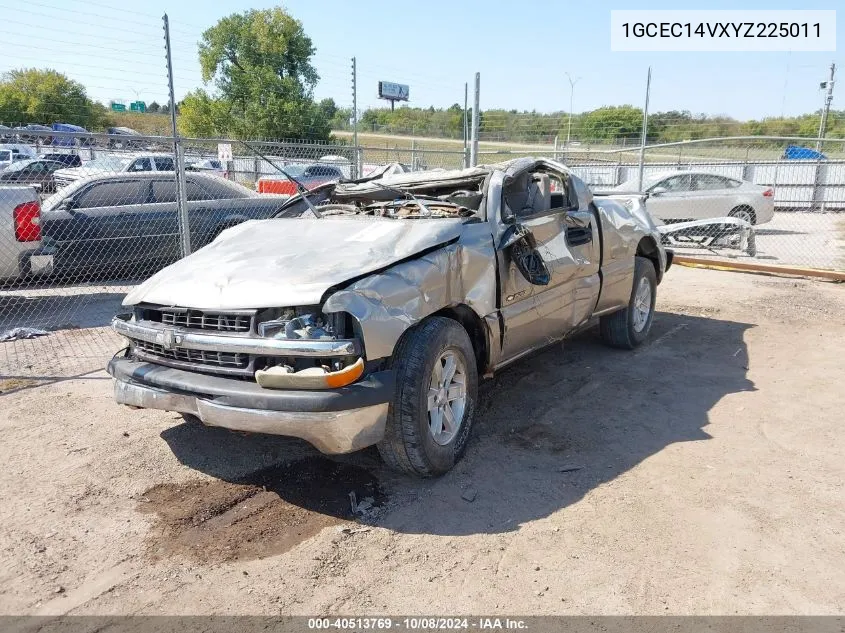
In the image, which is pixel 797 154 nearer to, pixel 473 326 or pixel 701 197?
pixel 701 197

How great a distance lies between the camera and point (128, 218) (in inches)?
346

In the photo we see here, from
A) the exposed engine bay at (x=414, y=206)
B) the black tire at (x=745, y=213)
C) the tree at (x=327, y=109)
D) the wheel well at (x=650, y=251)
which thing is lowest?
the black tire at (x=745, y=213)

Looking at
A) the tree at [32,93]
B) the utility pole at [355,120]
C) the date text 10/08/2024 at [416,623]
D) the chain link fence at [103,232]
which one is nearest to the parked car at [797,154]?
the chain link fence at [103,232]

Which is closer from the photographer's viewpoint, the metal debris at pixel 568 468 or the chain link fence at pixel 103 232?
the metal debris at pixel 568 468

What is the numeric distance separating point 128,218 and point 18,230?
147cm

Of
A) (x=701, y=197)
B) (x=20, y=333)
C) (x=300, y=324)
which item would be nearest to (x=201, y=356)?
(x=300, y=324)

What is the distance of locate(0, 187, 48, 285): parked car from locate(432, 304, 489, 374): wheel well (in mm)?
5758

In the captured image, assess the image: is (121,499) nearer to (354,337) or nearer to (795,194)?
(354,337)

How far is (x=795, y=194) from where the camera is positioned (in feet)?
68.2

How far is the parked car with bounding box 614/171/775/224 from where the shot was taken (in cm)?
1475

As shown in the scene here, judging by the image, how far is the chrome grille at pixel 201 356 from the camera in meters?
3.48

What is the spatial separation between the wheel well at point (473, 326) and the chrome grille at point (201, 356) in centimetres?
113

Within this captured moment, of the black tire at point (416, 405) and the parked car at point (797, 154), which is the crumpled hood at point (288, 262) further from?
the parked car at point (797, 154)

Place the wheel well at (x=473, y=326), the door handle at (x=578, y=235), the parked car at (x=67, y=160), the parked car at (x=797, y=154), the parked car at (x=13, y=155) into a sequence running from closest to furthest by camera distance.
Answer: the wheel well at (x=473, y=326) < the door handle at (x=578, y=235) < the parked car at (x=67, y=160) < the parked car at (x=13, y=155) < the parked car at (x=797, y=154)
